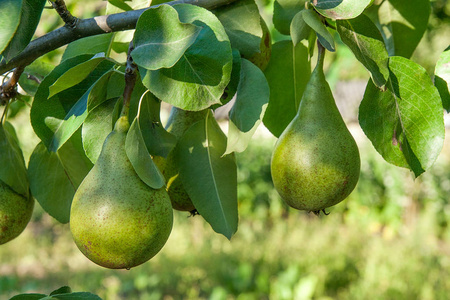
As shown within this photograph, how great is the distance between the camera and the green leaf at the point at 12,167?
3.15 ft

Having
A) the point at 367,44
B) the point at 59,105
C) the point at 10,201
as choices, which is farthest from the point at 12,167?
the point at 367,44

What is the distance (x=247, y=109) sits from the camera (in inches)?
29.7

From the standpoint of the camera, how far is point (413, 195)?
24.4 ft

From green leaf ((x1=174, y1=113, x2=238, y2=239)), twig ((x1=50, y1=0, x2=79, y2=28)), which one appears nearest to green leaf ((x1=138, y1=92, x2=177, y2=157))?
green leaf ((x1=174, y1=113, x2=238, y2=239))

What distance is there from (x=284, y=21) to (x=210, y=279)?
4.68 metres

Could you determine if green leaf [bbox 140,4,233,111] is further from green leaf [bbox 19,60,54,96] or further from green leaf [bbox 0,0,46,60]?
green leaf [bbox 19,60,54,96]

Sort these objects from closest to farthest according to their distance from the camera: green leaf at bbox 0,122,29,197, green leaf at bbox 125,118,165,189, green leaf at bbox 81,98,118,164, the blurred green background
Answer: green leaf at bbox 125,118,165,189, green leaf at bbox 81,98,118,164, green leaf at bbox 0,122,29,197, the blurred green background

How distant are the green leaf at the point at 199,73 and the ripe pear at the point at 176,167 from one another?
8.3 inches

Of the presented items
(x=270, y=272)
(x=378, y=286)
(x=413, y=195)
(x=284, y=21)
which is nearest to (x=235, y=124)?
(x=284, y=21)

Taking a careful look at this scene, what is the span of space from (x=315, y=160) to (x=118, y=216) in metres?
0.32

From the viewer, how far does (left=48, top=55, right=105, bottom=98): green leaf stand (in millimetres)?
746

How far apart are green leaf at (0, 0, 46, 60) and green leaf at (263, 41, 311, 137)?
51cm

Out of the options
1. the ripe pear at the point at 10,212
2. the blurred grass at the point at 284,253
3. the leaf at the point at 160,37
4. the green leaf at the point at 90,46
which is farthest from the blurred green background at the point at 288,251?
the leaf at the point at 160,37

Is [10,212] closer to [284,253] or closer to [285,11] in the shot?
[285,11]
